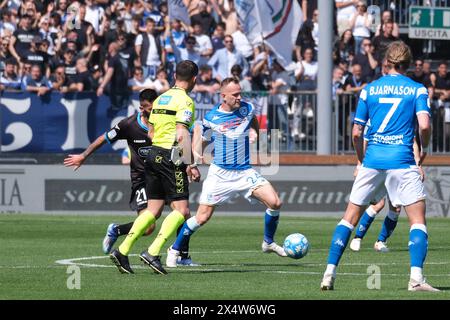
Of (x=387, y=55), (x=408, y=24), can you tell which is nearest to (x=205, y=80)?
(x=408, y=24)

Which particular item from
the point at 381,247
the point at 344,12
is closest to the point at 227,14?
the point at 344,12

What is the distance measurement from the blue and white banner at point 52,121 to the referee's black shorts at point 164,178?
13.1m

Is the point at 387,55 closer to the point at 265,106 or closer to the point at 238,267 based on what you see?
the point at 238,267

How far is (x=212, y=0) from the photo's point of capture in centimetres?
2945

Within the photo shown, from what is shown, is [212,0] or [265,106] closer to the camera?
[265,106]

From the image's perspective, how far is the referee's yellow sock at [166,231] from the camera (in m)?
13.8

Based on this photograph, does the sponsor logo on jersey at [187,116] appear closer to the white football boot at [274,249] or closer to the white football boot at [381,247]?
the white football boot at [274,249]

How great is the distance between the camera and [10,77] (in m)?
28.0

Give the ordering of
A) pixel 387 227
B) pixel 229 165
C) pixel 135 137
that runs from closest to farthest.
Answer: pixel 229 165 < pixel 135 137 < pixel 387 227

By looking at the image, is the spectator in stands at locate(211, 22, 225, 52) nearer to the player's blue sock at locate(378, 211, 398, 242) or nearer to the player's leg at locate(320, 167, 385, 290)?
the player's blue sock at locate(378, 211, 398, 242)

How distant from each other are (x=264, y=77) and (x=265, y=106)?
57.0 inches

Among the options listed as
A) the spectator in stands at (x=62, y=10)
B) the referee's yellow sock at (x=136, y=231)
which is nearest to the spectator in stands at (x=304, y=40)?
the spectator in stands at (x=62, y=10)

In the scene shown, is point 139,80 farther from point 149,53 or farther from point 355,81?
point 355,81

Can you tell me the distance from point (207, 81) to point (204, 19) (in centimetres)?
206
